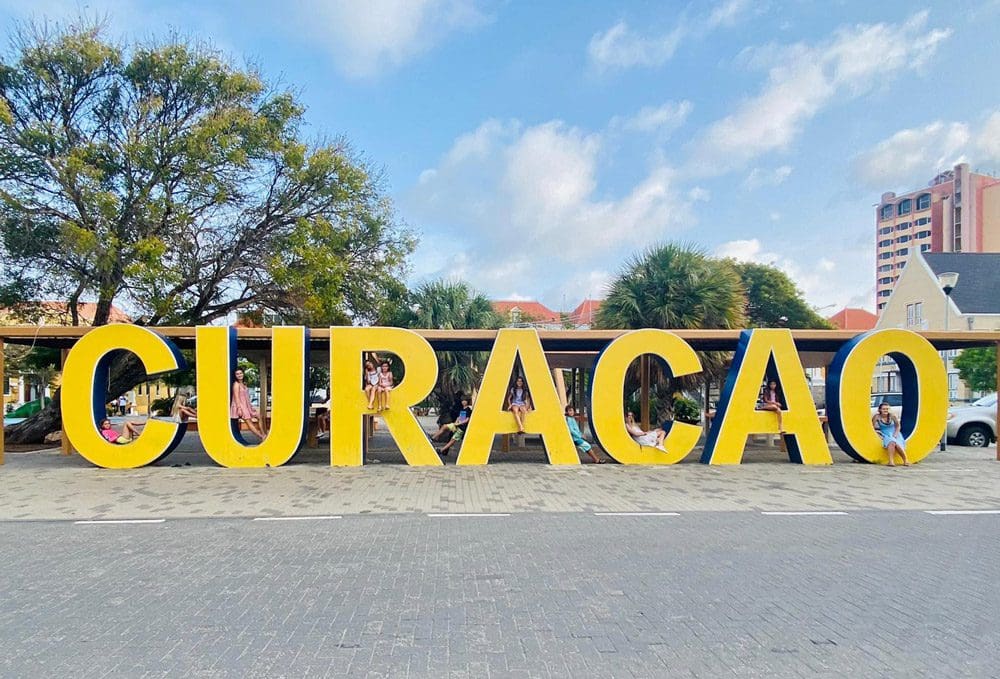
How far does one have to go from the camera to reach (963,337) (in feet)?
45.6

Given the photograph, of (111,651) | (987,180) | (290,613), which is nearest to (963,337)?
(290,613)

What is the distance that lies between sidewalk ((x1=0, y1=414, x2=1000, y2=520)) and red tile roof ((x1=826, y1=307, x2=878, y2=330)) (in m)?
82.0

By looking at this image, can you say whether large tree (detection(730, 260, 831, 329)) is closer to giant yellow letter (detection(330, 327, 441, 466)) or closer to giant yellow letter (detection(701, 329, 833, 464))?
giant yellow letter (detection(701, 329, 833, 464))

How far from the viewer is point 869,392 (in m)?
13.6

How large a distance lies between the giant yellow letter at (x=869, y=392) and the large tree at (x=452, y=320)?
9.86m

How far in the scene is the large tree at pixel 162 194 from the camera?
16.0m

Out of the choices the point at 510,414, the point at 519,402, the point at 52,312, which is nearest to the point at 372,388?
the point at 510,414

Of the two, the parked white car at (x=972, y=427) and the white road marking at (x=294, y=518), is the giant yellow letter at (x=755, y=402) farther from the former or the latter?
the white road marking at (x=294, y=518)

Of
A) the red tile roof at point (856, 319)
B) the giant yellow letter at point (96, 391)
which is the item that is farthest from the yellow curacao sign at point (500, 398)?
the red tile roof at point (856, 319)

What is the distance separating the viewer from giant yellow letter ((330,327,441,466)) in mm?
13172

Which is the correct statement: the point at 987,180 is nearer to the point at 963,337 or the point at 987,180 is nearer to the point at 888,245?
the point at 888,245

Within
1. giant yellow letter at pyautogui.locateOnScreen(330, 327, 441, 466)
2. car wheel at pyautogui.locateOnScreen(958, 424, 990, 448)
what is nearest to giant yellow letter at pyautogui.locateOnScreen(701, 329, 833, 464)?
giant yellow letter at pyautogui.locateOnScreen(330, 327, 441, 466)

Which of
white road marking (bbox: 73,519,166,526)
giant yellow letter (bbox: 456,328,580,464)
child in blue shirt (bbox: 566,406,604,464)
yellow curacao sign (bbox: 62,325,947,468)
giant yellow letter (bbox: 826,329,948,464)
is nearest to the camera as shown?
white road marking (bbox: 73,519,166,526)

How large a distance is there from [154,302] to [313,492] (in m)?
8.50
